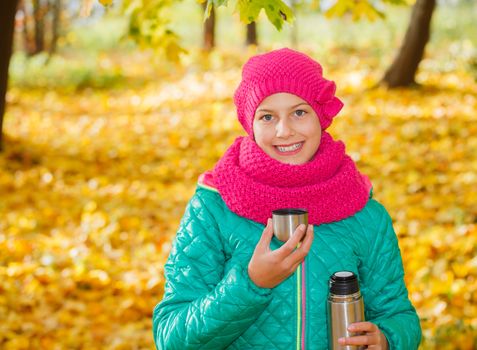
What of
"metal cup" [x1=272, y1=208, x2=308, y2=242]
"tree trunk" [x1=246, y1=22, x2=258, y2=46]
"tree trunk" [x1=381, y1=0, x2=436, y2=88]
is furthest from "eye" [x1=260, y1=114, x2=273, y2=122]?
"tree trunk" [x1=246, y1=22, x2=258, y2=46]

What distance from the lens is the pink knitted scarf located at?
73.5 inches

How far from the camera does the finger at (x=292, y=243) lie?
1.58 m

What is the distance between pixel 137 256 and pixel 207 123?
4.92 meters

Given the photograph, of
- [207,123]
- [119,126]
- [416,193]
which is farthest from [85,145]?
[416,193]

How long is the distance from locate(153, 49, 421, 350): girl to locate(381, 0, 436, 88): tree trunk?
8875 mm

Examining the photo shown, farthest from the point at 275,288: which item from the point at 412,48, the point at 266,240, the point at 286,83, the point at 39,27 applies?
the point at 39,27

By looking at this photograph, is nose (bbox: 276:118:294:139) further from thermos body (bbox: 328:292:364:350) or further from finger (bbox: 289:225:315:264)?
thermos body (bbox: 328:292:364:350)

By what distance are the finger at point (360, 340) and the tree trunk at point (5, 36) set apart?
6.50 meters

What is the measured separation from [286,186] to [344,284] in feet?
1.20

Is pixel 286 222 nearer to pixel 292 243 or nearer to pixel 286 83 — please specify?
pixel 292 243

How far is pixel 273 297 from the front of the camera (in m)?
1.84

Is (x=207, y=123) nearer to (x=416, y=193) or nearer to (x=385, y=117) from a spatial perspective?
(x=385, y=117)

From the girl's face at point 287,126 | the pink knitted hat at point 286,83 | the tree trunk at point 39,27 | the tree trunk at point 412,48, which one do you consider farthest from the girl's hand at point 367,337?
the tree trunk at point 39,27

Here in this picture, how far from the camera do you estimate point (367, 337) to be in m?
1.75
